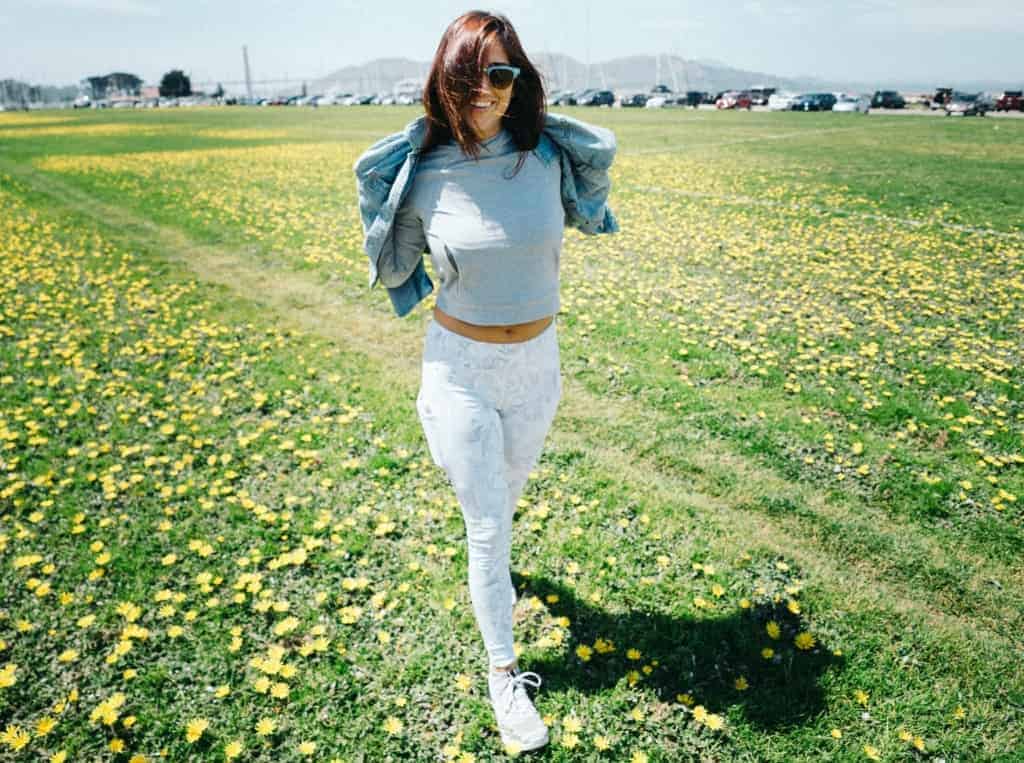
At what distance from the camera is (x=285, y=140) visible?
1078 inches

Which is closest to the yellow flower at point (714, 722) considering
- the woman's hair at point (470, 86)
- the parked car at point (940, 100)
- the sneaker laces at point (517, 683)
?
the sneaker laces at point (517, 683)

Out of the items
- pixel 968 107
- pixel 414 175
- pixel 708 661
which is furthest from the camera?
pixel 968 107

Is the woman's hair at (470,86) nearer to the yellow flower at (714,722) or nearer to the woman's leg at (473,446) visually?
the woman's leg at (473,446)

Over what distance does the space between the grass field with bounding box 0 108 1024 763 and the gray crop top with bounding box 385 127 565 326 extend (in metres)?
1.70

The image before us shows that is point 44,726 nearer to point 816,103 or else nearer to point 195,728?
point 195,728

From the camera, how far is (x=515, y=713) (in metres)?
2.61

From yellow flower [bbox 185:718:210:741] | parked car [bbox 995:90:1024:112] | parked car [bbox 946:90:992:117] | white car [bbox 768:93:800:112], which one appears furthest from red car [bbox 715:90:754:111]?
yellow flower [bbox 185:718:210:741]

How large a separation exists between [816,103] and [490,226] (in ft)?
162

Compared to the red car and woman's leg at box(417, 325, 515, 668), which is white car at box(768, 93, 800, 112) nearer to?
the red car

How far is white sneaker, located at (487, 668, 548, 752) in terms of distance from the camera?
2.58 meters

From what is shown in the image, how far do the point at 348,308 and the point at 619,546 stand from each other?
15.4ft

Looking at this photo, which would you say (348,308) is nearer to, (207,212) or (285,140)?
(207,212)

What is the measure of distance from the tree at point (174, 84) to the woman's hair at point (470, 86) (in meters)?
103

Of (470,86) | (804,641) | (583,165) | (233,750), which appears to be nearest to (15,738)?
(233,750)
